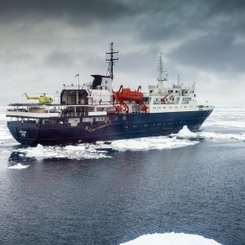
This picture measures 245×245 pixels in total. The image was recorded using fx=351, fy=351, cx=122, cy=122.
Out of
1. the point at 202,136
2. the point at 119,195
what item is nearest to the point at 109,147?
the point at 202,136

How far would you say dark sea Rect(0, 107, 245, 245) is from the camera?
69.5 feet

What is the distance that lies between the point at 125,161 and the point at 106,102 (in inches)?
706

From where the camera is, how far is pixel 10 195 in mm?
28562

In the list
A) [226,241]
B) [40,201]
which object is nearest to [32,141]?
[40,201]

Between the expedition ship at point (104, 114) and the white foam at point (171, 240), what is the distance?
32540 mm

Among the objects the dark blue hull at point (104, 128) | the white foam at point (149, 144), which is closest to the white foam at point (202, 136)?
the dark blue hull at point (104, 128)

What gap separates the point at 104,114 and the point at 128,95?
7644mm

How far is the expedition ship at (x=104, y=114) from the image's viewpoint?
50.2 metres

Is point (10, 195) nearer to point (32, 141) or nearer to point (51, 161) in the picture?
point (51, 161)

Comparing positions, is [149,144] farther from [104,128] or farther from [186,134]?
[186,134]

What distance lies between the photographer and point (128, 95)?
61.4m

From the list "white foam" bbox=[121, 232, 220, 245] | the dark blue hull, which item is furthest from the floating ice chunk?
"white foam" bbox=[121, 232, 220, 245]

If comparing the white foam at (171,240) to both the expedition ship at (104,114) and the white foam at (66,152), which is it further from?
the expedition ship at (104,114)

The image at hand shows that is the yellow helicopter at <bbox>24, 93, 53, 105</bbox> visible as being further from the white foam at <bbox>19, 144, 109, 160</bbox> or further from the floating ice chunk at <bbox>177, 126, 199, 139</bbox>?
the floating ice chunk at <bbox>177, 126, 199, 139</bbox>
